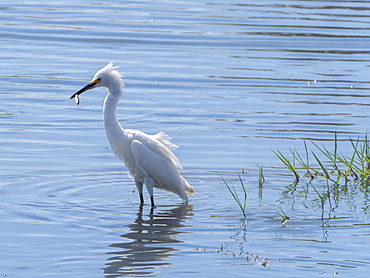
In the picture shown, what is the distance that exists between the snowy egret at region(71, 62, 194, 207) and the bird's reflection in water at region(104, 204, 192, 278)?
0.30 metres

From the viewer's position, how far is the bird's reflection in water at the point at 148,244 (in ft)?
19.8

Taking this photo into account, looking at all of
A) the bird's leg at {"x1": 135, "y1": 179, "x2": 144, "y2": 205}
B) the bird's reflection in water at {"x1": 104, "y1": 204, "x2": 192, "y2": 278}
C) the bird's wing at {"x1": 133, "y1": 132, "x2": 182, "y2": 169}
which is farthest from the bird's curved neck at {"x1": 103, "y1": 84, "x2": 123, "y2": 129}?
the bird's reflection in water at {"x1": 104, "y1": 204, "x2": 192, "y2": 278}

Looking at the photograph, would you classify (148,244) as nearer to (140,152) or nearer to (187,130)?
(140,152)

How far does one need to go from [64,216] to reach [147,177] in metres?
1.13

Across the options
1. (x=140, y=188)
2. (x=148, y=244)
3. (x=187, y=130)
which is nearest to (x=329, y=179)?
(x=140, y=188)

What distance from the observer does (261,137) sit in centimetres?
1023

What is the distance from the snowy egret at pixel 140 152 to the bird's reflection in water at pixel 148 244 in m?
0.30

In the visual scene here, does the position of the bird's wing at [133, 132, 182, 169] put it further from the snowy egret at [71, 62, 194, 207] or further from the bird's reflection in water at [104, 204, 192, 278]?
the bird's reflection in water at [104, 204, 192, 278]

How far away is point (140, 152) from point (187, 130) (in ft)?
8.64

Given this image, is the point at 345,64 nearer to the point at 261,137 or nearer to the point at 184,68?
the point at 184,68

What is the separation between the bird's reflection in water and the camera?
19.8 ft

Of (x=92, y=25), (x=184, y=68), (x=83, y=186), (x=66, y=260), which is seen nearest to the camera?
(x=66, y=260)

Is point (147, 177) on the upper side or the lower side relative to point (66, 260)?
upper

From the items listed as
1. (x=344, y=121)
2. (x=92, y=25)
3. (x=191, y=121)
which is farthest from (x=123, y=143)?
(x=92, y=25)
